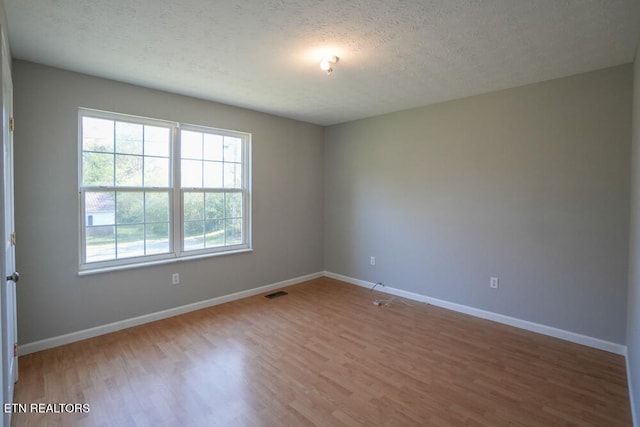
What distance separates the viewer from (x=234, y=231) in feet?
13.8

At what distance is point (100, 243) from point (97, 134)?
1.08 metres

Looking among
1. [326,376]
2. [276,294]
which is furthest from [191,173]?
[326,376]

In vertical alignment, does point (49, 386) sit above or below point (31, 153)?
below

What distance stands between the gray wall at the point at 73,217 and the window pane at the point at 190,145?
163 mm

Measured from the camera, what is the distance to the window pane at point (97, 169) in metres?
2.97

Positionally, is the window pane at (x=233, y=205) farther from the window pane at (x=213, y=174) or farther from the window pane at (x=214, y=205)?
the window pane at (x=213, y=174)

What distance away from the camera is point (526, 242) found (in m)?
3.20

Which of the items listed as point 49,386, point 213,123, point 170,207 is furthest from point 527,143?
point 49,386

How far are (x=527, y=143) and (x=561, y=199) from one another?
644 mm

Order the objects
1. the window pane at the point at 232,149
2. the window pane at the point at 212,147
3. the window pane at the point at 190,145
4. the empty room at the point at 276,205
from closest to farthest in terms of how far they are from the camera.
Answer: the empty room at the point at 276,205, the window pane at the point at 190,145, the window pane at the point at 212,147, the window pane at the point at 232,149

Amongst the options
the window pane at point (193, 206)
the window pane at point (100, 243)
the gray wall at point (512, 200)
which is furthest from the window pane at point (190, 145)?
the gray wall at point (512, 200)

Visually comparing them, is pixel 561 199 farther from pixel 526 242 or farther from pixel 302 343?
pixel 302 343

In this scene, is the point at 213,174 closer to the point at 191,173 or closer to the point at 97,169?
the point at 191,173

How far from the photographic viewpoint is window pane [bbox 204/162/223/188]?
3.88 m
